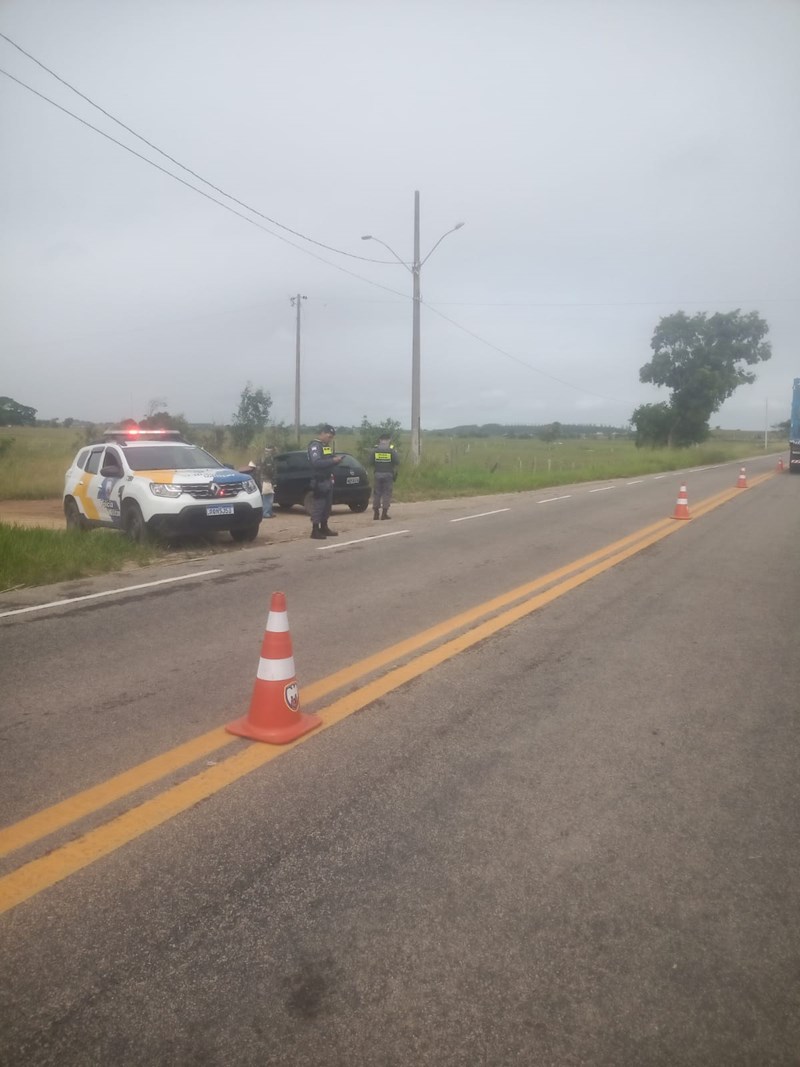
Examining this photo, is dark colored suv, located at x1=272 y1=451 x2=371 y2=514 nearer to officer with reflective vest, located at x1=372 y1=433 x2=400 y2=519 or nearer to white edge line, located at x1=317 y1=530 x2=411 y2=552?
officer with reflective vest, located at x1=372 y1=433 x2=400 y2=519

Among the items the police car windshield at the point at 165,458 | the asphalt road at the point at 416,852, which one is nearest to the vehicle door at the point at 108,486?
the police car windshield at the point at 165,458

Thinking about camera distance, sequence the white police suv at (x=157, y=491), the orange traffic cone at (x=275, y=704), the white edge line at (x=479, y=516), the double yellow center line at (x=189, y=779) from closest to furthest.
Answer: the double yellow center line at (x=189, y=779), the orange traffic cone at (x=275, y=704), the white police suv at (x=157, y=491), the white edge line at (x=479, y=516)

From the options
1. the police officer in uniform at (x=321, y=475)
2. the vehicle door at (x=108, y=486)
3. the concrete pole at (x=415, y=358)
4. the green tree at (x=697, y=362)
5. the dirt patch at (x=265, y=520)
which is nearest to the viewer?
the vehicle door at (x=108, y=486)

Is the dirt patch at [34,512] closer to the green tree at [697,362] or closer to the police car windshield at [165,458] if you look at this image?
the police car windshield at [165,458]

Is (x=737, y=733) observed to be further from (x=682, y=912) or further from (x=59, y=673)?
(x=59, y=673)

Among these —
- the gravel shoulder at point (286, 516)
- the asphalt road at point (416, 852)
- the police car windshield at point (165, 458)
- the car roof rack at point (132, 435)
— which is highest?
the car roof rack at point (132, 435)

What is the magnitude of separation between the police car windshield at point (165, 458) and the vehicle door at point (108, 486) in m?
0.21

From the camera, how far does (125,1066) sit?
2.10 m

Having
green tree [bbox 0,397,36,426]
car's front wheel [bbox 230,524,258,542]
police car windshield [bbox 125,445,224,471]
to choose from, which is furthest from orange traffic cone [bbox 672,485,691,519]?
green tree [bbox 0,397,36,426]

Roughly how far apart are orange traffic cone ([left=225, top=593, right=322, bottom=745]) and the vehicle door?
26.6 ft

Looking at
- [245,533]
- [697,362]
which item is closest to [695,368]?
[697,362]

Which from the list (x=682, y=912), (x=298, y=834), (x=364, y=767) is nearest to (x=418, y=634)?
(x=364, y=767)

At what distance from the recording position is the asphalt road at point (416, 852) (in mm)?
2268

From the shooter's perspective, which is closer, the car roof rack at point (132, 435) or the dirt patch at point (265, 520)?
the car roof rack at point (132, 435)
